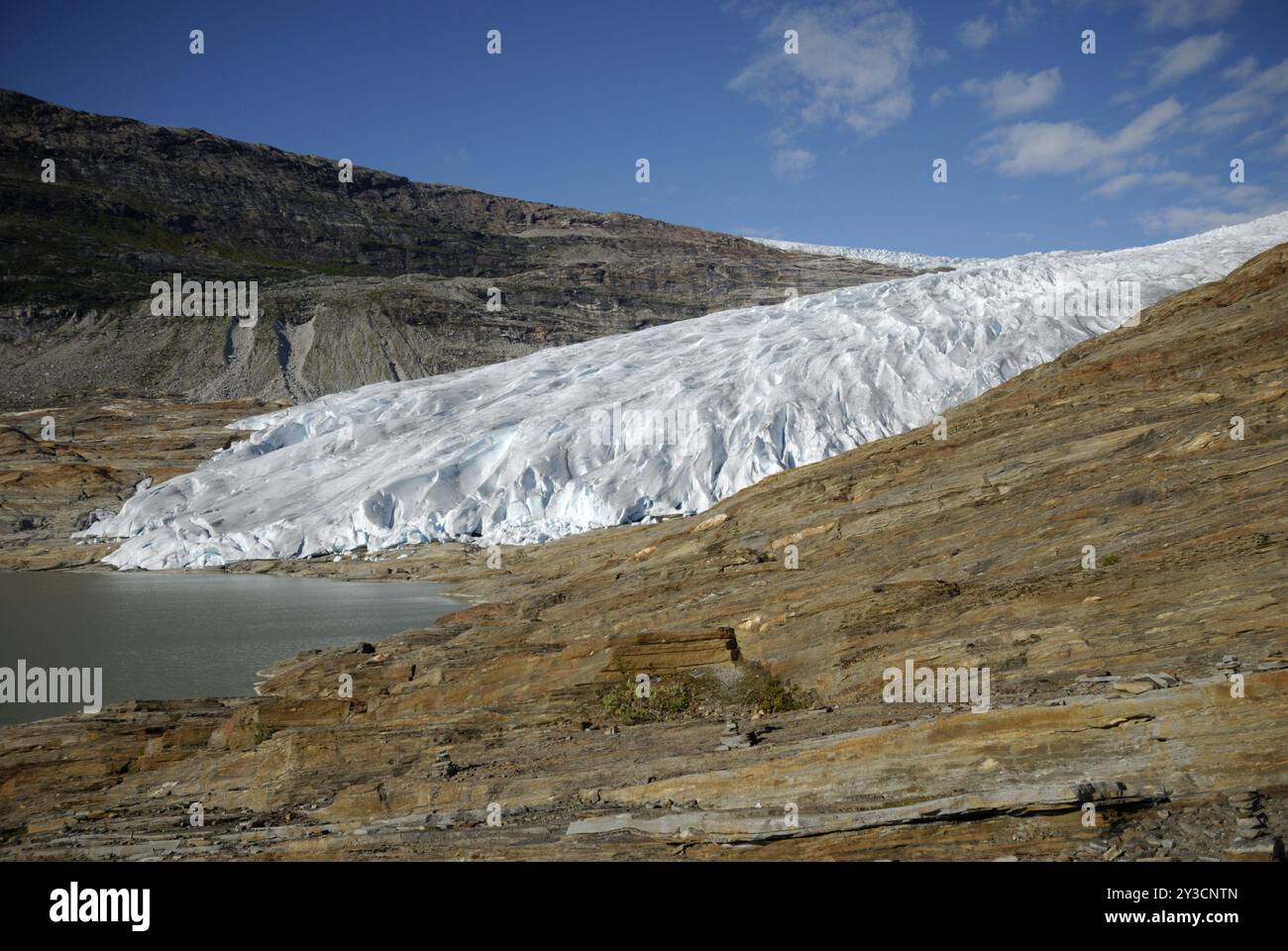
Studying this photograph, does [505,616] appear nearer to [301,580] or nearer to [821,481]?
[821,481]

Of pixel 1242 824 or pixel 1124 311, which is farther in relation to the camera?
pixel 1124 311

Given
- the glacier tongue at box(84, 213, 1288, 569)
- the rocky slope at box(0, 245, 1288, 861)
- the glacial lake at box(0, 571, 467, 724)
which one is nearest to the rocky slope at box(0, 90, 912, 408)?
the glacier tongue at box(84, 213, 1288, 569)

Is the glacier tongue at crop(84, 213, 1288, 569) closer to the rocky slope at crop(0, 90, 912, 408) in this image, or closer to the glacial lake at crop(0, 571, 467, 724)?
the glacial lake at crop(0, 571, 467, 724)

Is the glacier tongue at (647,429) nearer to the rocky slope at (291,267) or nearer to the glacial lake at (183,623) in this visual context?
the glacial lake at (183,623)

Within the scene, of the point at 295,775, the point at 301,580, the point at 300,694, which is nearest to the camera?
the point at 295,775

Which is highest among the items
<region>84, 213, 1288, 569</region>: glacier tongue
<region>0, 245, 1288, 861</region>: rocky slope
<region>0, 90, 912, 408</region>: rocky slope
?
<region>0, 90, 912, 408</region>: rocky slope

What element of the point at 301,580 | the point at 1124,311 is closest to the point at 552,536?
the point at 301,580

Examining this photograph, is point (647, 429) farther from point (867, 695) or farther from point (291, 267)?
point (291, 267)
